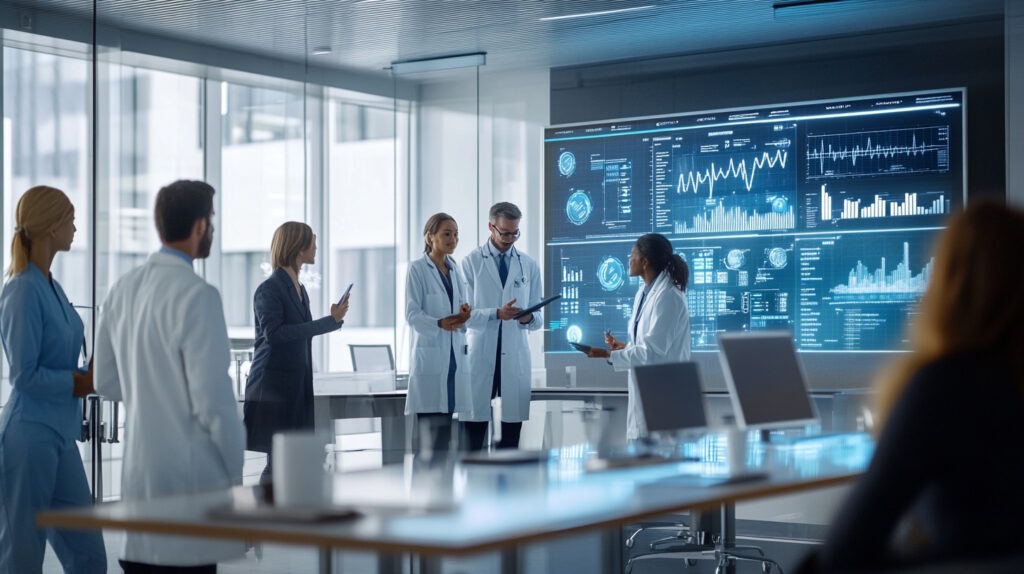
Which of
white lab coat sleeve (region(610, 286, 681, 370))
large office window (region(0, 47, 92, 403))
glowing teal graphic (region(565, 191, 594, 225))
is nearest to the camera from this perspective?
large office window (region(0, 47, 92, 403))

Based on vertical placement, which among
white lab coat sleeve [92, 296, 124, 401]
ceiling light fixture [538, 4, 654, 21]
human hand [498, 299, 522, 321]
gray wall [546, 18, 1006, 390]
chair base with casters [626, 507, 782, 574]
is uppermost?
ceiling light fixture [538, 4, 654, 21]

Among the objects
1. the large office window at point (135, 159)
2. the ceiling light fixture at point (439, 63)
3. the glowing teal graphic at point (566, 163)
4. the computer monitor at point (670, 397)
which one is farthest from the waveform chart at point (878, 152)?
the large office window at point (135, 159)

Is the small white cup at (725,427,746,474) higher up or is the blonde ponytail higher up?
the blonde ponytail

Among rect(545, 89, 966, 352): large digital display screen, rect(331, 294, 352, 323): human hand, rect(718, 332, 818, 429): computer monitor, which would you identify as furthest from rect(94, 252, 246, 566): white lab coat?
rect(545, 89, 966, 352): large digital display screen

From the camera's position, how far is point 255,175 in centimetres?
713

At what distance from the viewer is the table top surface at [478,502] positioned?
2049mm

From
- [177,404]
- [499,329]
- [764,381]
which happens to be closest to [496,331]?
[499,329]

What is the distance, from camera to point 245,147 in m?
7.02

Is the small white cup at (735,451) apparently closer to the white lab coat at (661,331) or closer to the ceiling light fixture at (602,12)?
the white lab coat at (661,331)

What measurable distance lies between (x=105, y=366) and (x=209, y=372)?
45 cm

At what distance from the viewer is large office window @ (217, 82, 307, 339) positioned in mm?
7012

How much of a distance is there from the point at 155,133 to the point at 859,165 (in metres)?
3.77

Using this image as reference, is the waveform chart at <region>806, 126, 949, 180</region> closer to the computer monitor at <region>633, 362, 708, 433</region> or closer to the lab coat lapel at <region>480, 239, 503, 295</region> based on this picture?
the lab coat lapel at <region>480, 239, 503, 295</region>

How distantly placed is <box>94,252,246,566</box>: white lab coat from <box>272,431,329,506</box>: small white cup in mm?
701
